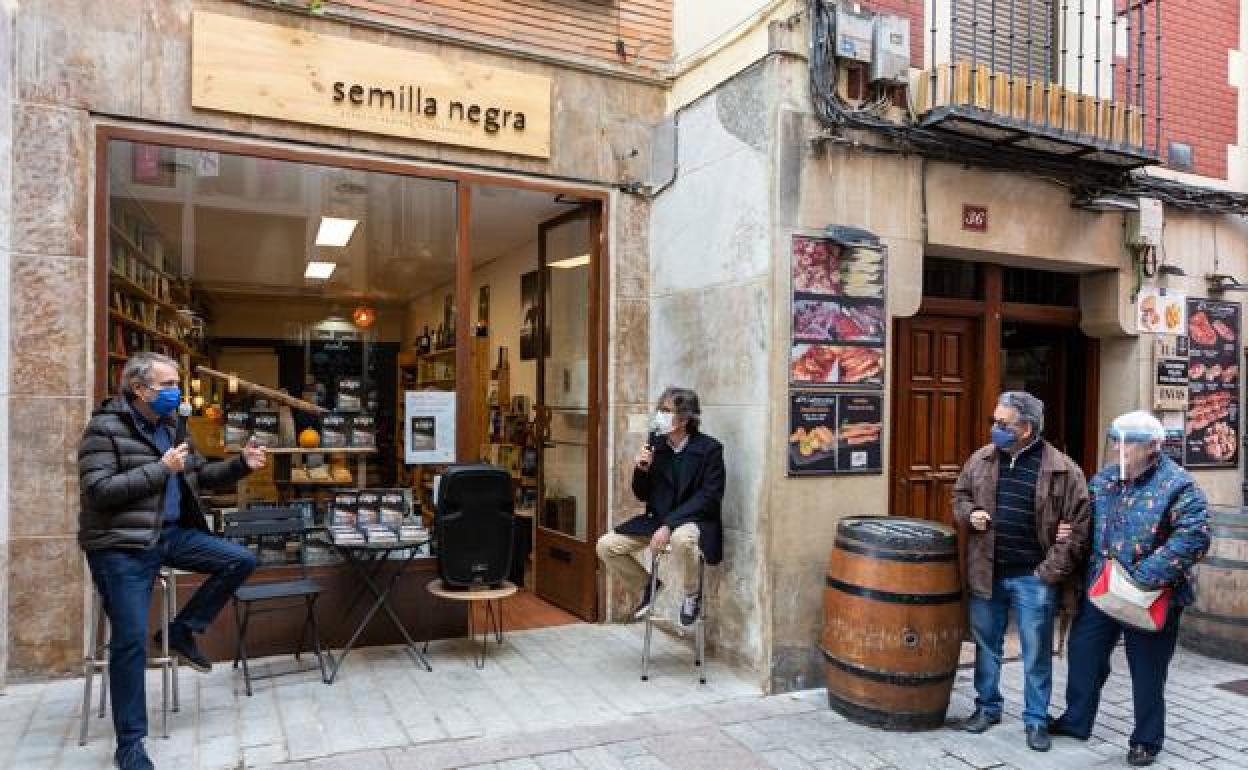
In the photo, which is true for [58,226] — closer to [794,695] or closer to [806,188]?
[806,188]

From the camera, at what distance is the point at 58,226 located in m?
4.62

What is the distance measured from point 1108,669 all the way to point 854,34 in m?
3.62

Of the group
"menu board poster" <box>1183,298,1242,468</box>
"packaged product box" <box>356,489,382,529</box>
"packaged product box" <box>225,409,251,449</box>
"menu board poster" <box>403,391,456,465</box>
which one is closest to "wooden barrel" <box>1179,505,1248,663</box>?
"menu board poster" <box>1183,298,1242,468</box>

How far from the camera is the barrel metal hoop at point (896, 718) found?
4289mm

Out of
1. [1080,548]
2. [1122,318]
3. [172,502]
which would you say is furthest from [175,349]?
[1122,318]

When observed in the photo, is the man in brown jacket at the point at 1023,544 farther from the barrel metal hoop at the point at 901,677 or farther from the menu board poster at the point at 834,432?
the menu board poster at the point at 834,432

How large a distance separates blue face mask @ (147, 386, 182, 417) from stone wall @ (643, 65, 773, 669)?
116 inches

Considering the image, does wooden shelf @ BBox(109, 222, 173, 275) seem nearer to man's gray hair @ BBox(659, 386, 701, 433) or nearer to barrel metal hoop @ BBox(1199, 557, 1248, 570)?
man's gray hair @ BBox(659, 386, 701, 433)

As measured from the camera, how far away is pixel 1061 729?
4324 millimetres

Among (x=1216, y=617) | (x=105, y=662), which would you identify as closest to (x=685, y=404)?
(x=105, y=662)

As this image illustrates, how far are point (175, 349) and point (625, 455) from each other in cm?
324

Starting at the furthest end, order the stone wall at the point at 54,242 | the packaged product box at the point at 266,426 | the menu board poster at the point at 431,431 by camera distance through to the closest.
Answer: the packaged product box at the point at 266,426 → the menu board poster at the point at 431,431 → the stone wall at the point at 54,242

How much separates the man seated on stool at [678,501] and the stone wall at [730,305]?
180 mm

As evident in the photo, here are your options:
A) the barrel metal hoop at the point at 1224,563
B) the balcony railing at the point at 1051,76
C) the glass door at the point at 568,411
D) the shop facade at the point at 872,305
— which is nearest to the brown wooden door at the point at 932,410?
the shop facade at the point at 872,305
